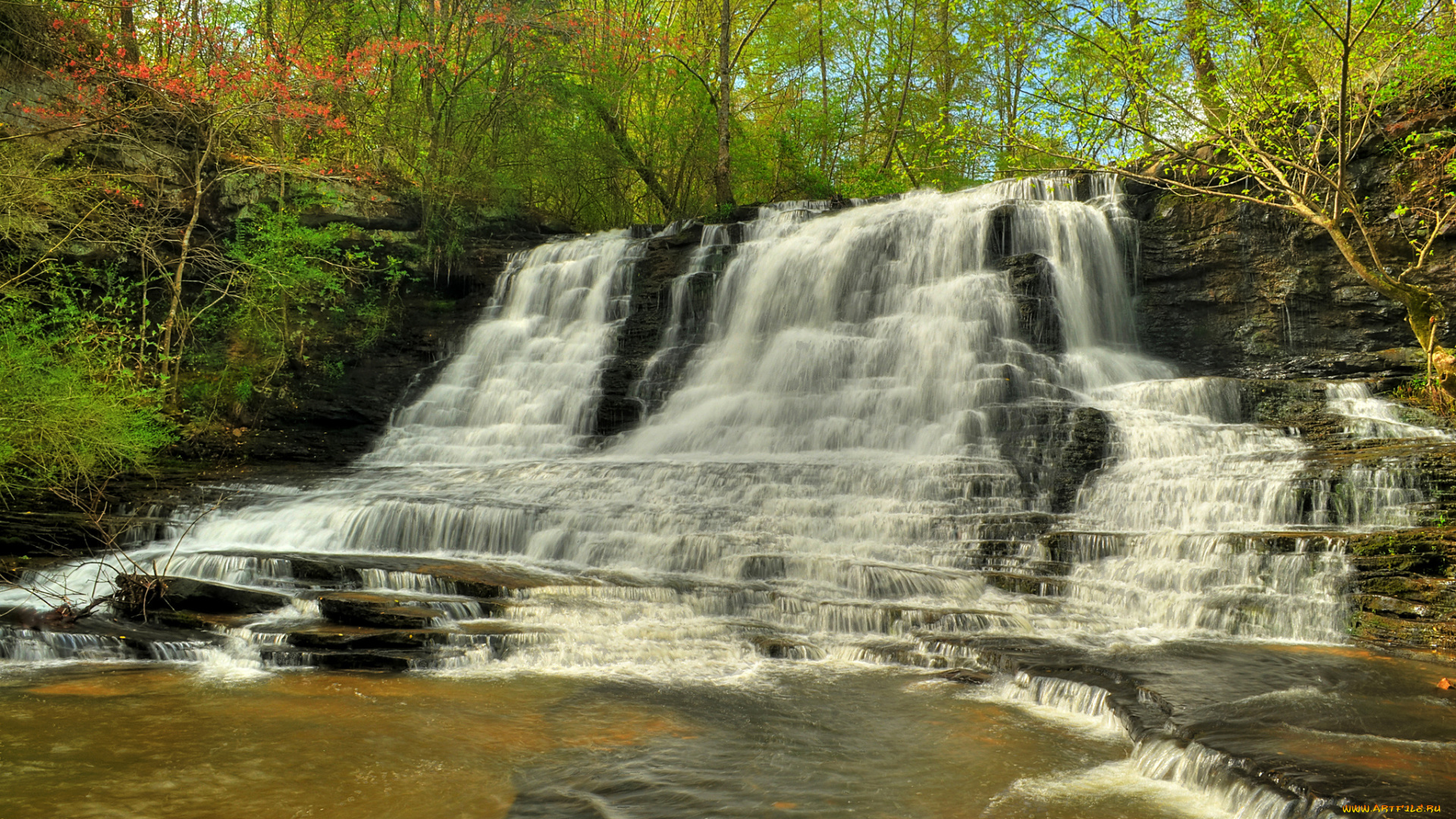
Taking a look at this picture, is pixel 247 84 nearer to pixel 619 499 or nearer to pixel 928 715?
pixel 619 499

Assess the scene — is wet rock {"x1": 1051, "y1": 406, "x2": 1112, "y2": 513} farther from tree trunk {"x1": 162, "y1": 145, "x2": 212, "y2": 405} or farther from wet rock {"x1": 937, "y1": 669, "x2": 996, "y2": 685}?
tree trunk {"x1": 162, "y1": 145, "x2": 212, "y2": 405}

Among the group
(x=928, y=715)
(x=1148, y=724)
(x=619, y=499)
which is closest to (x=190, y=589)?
(x=619, y=499)

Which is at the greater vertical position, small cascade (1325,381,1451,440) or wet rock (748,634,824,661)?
small cascade (1325,381,1451,440)

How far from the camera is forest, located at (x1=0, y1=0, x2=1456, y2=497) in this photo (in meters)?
10.3

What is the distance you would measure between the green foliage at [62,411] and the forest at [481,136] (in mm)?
51

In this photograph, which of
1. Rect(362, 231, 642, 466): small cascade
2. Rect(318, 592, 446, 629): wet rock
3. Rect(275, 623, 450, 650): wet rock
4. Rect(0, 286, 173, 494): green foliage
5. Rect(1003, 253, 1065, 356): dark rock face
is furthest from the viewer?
Rect(362, 231, 642, 466): small cascade

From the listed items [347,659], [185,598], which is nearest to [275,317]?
[185,598]

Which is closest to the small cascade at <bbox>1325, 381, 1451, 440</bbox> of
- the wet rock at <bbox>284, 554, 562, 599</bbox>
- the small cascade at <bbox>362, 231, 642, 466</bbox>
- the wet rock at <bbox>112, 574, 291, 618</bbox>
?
the wet rock at <bbox>284, 554, 562, 599</bbox>

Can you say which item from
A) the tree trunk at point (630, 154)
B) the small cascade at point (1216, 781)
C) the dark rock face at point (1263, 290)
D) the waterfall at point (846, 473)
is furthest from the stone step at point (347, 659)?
the tree trunk at point (630, 154)

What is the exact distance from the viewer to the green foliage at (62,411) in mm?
9867

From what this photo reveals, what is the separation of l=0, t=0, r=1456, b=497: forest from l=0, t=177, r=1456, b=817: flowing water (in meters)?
2.40

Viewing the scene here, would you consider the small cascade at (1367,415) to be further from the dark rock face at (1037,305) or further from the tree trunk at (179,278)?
the tree trunk at (179,278)

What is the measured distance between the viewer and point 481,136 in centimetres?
2150

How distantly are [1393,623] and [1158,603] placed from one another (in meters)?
1.74
